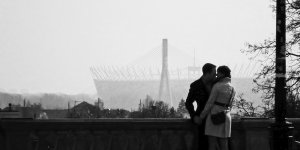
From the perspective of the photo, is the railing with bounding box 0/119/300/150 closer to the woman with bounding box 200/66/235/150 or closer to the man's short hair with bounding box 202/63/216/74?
the woman with bounding box 200/66/235/150

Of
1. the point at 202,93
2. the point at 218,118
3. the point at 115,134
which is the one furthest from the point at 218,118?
the point at 115,134

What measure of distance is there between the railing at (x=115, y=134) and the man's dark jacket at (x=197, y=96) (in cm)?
106

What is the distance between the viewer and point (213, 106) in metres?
12.3

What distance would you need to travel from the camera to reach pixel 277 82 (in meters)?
13.1

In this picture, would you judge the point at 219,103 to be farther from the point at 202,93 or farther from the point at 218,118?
the point at 202,93

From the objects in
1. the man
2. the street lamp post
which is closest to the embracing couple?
the man

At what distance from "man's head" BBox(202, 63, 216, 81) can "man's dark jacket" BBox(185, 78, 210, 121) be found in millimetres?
123

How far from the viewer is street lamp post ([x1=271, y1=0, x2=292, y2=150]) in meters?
12.9

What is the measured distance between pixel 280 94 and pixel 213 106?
1.38m

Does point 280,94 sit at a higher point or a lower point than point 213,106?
higher

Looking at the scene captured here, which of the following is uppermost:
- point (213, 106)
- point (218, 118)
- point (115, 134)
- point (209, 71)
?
point (209, 71)

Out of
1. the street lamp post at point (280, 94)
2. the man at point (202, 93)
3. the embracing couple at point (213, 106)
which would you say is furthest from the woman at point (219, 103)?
the street lamp post at point (280, 94)

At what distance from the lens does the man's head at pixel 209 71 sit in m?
12.6

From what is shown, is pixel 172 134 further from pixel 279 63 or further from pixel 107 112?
pixel 107 112
